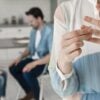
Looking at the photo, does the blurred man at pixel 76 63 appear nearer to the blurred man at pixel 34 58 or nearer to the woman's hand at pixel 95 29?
the woman's hand at pixel 95 29

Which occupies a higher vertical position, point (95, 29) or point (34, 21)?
point (95, 29)

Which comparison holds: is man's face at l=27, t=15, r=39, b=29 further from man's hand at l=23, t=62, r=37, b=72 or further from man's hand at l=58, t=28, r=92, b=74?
man's hand at l=58, t=28, r=92, b=74

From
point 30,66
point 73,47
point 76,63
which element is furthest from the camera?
point 30,66

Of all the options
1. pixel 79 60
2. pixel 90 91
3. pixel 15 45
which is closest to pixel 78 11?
pixel 79 60

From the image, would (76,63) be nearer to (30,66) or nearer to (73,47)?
(73,47)

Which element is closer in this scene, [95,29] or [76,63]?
[95,29]

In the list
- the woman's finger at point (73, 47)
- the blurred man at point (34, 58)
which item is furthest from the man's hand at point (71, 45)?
the blurred man at point (34, 58)

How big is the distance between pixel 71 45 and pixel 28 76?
231 centimetres

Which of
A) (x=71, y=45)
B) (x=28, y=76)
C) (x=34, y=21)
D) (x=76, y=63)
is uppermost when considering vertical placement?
(x=71, y=45)

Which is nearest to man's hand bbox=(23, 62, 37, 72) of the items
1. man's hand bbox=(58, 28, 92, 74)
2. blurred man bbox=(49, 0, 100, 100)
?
blurred man bbox=(49, 0, 100, 100)

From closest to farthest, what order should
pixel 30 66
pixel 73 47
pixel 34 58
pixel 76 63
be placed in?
pixel 73 47
pixel 76 63
pixel 30 66
pixel 34 58

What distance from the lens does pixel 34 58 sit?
10.7 ft

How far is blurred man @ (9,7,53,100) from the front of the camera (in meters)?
3.04

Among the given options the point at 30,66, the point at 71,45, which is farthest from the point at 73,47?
the point at 30,66
